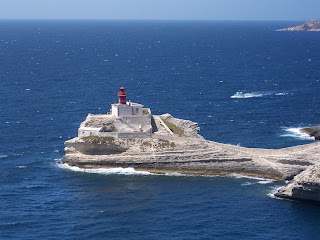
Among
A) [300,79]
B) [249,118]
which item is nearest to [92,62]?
[300,79]

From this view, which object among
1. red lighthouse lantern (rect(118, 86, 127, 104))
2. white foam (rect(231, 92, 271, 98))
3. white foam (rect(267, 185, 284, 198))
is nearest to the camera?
white foam (rect(267, 185, 284, 198))

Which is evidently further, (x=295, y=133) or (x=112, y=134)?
(x=295, y=133)

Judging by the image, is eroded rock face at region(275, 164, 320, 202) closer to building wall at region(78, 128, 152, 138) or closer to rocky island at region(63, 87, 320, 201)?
rocky island at region(63, 87, 320, 201)

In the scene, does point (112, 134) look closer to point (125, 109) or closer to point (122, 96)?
point (125, 109)

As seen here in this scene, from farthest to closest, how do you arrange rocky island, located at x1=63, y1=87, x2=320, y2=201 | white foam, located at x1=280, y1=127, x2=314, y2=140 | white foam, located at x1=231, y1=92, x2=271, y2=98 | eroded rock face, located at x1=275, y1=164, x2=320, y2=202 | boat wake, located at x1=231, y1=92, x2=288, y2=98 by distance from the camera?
boat wake, located at x1=231, y1=92, x2=288, y2=98
white foam, located at x1=231, y1=92, x2=271, y2=98
white foam, located at x1=280, y1=127, x2=314, y2=140
rocky island, located at x1=63, y1=87, x2=320, y2=201
eroded rock face, located at x1=275, y1=164, x2=320, y2=202

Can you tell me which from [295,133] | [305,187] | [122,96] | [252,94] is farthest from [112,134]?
[252,94]

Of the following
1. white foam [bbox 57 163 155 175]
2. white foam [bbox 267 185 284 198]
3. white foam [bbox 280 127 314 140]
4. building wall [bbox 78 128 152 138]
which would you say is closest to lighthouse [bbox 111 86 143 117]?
building wall [bbox 78 128 152 138]

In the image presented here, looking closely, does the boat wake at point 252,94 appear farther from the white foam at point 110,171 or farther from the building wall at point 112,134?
the white foam at point 110,171

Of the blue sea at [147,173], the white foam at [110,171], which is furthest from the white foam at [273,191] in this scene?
the white foam at [110,171]
